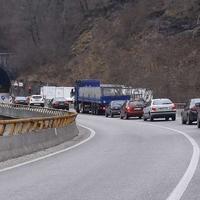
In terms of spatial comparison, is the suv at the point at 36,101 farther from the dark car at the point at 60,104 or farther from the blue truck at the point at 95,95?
the blue truck at the point at 95,95

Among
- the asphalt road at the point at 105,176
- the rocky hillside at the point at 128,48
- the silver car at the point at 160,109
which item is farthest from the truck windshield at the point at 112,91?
the asphalt road at the point at 105,176

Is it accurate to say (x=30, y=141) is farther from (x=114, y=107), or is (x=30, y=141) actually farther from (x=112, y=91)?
(x=112, y=91)

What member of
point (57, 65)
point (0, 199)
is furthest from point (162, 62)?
point (0, 199)

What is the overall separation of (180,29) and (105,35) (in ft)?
46.4

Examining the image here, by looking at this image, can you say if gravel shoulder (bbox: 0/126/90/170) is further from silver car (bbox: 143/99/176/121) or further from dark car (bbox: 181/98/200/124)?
silver car (bbox: 143/99/176/121)

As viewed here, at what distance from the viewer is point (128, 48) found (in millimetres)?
82188

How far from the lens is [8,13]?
12812 centimetres

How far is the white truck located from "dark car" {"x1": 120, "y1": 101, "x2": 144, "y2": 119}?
1331 inches

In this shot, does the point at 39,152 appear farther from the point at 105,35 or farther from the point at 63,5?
the point at 63,5

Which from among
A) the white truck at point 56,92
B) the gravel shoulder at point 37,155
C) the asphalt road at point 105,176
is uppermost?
the white truck at point 56,92

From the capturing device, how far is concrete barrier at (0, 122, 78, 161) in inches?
760

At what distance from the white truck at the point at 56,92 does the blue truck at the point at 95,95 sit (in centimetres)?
1539

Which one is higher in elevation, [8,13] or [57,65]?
[8,13]

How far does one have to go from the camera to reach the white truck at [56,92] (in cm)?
8694
